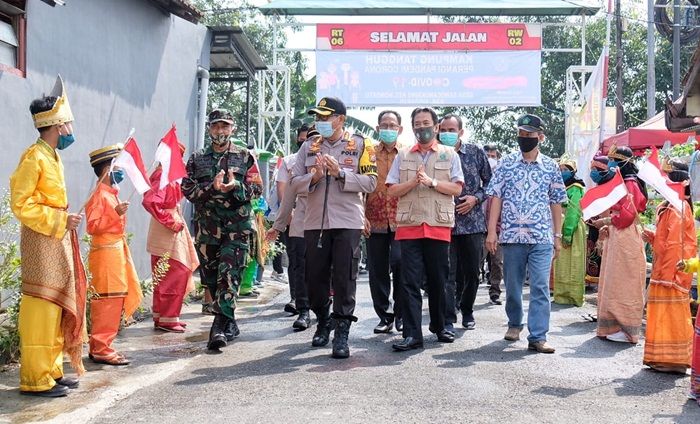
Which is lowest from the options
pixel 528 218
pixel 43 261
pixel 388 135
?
pixel 43 261

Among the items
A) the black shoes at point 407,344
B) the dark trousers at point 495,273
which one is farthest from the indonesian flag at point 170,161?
the dark trousers at point 495,273

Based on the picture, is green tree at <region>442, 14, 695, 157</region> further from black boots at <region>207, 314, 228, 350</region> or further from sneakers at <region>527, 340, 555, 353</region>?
black boots at <region>207, 314, 228, 350</region>

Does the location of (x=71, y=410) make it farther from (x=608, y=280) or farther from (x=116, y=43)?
(x=116, y=43)

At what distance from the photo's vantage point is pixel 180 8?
38.0 ft

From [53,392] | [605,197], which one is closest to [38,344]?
[53,392]

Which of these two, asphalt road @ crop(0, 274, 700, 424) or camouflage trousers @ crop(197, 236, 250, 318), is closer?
asphalt road @ crop(0, 274, 700, 424)

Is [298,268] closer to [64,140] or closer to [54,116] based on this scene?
[64,140]

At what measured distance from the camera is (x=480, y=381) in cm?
542

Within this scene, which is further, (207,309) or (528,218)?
(207,309)

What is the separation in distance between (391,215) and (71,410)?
3.46m

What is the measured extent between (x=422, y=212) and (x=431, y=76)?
1353cm

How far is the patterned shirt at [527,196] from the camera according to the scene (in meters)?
6.90

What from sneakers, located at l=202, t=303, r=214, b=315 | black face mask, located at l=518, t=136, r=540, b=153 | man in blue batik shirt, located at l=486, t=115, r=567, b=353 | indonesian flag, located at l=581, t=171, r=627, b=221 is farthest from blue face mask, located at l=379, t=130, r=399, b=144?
sneakers, located at l=202, t=303, r=214, b=315

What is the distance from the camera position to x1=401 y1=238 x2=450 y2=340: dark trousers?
669 centimetres
